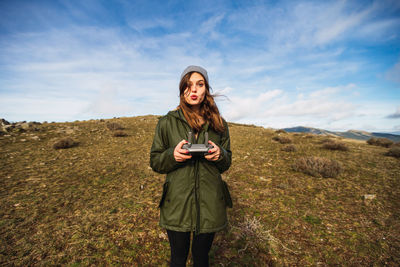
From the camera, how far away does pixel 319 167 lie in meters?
6.65

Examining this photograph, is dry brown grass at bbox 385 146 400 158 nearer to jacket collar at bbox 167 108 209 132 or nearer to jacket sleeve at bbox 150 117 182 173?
jacket collar at bbox 167 108 209 132

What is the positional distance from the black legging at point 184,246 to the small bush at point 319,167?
234 inches

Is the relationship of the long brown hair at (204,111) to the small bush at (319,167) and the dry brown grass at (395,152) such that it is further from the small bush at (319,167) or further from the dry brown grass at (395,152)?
the dry brown grass at (395,152)

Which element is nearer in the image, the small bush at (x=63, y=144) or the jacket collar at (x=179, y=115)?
the jacket collar at (x=179, y=115)

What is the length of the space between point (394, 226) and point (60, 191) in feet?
28.1

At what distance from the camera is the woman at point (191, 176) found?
2125 millimetres

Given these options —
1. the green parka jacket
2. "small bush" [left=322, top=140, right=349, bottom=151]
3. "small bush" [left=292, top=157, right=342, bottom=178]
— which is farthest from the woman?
"small bush" [left=322, top=140, right=349, bottom=151]

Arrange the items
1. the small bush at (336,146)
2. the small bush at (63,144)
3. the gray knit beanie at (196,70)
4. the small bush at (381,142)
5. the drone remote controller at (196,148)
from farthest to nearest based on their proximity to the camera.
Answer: the small bush at (381,142)
the small bush at (336,146)
the small bush at (63,144)
the gray knit beanie at (196,70)
the drone remote controller at (196,148)

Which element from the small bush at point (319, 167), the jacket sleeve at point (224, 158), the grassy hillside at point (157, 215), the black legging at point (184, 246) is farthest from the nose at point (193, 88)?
the small bush at point (319, 167)

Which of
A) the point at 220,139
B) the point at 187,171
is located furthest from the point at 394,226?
the point at 187,171

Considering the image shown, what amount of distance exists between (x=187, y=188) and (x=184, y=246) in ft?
2.61

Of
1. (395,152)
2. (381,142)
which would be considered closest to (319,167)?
(395,152)

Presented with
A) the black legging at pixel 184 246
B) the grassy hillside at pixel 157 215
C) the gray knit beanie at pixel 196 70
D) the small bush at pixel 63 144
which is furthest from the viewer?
the small bush at pixel 63 144

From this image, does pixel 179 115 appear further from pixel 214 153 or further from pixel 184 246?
pixel 184 246
